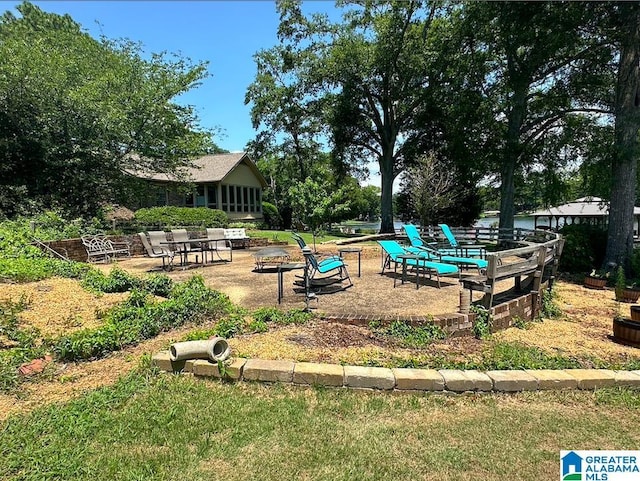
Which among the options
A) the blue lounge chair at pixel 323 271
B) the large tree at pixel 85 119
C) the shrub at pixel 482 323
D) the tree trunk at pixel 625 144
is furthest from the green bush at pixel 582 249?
the large tree at pixel 85 119

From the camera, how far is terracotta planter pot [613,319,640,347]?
4.96 metres

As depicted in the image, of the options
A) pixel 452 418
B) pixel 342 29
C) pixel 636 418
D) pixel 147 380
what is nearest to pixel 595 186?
pixel 636 418

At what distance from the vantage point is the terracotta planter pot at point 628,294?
802 centimetres

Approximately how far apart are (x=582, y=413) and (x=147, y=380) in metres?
3.81

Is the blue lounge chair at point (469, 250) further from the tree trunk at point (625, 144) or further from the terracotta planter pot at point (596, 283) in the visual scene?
the tree trunk at point (625, 144)

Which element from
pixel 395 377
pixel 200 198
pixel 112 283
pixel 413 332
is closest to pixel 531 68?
pixel 413 332

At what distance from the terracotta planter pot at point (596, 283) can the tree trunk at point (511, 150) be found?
654cm

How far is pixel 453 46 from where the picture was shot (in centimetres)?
1606

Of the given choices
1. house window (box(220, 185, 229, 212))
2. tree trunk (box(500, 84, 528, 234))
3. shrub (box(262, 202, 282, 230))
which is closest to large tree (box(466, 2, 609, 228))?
tree trunk (box(500, 84, 528, 234))

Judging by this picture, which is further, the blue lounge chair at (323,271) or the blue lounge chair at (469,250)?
the blue lounge chair at (469,250)

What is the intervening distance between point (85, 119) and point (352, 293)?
13306mm

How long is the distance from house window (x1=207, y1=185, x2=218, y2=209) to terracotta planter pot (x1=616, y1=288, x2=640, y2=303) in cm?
2344

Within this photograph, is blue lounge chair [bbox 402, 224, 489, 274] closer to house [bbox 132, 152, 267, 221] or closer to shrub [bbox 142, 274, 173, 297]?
shrub [bbox 142, 274, 173, 297]

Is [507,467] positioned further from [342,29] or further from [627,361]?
[342,29]
